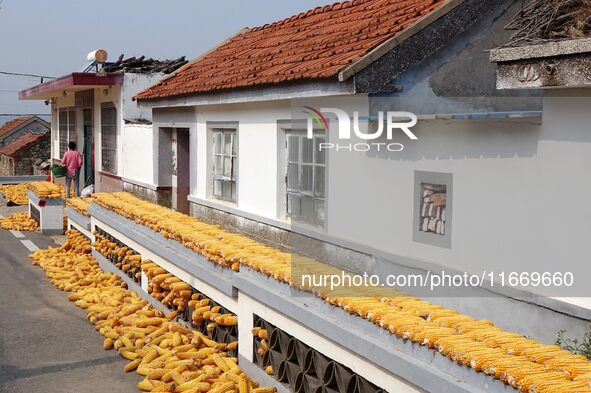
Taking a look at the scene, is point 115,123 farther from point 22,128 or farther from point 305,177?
point 22,128

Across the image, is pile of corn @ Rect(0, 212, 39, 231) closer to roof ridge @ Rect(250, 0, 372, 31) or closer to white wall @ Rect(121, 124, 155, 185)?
white wall @ Rect(121, 124, 155, 185)

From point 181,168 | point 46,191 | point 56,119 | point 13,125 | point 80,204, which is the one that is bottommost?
point 80,204

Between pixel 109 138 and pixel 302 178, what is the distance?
43.8ft

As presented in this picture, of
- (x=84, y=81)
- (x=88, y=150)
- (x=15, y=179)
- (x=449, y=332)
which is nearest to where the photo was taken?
(x=449, y=332)

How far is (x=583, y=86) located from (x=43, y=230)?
18.4 metres

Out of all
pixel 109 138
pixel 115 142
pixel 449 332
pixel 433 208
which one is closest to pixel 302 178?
pixel 433 208

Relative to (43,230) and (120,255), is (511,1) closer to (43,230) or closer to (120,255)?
(120,255)

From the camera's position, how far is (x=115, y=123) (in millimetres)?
20859

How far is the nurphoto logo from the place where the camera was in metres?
7.27

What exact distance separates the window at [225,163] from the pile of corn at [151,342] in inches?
85.4

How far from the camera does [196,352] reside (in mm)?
9656

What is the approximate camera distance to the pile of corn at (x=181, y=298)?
9.87m

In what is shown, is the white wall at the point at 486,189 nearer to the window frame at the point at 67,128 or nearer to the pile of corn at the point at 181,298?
→ the pile of corn at the point at 181,298

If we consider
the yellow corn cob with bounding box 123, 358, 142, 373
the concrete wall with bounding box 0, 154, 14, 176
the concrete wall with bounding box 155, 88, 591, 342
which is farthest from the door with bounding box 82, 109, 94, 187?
the concrete wall with bounding box 0, 154, 14, 176
